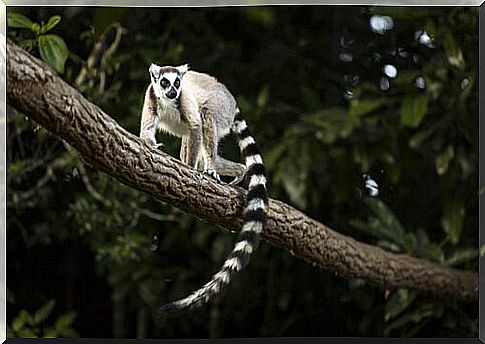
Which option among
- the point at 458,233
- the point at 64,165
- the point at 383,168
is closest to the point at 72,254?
the point at 64,165

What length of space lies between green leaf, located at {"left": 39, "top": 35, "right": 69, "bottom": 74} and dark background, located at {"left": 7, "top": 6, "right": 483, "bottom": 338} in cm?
20

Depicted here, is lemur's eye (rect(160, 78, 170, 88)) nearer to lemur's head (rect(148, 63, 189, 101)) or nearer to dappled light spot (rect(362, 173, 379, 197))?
lemur's head (rect(148, 63, 189, 101))

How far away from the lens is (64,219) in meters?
2.56

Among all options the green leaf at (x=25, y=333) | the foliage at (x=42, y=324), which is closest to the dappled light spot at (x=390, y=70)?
the foliage at (x=42, y=324)

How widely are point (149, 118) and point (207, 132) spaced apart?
0.49ft

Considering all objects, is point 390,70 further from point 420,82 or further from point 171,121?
point 171,121

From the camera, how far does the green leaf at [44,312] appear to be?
2.51m

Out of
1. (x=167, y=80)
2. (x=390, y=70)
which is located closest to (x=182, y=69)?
(x=167, y=80)

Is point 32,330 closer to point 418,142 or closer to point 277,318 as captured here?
point 277,318

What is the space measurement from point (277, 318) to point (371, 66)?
0.79m

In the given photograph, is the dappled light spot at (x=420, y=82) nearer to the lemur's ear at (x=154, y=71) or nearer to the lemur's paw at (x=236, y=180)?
the lemur's paw at (x=236, y=180)

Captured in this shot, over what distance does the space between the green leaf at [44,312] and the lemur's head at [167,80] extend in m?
0.71

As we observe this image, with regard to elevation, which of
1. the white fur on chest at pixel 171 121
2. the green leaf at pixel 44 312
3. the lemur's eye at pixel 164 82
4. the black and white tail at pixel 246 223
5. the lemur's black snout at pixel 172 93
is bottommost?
the green leaf at pixel 44 312

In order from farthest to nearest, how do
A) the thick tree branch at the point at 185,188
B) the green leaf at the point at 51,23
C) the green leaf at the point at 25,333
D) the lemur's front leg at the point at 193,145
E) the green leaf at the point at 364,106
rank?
the green leaf at the point at 364,106
the green leaf at the point at 25,333
the green leaf at the point at 51,23
the lemur's front leg at the point at 193,145
the thick tree branch at the point at 185,188
